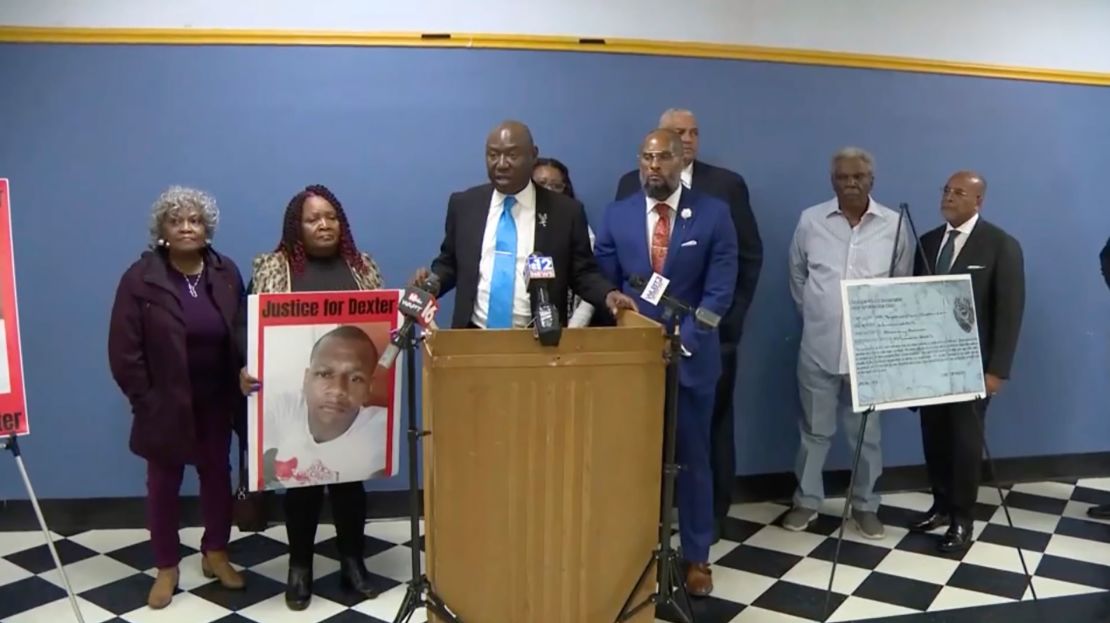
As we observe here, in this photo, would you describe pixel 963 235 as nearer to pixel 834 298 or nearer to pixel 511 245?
pixel 834 298

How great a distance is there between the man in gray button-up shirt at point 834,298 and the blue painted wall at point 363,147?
0.31 metres

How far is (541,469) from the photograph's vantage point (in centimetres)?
252

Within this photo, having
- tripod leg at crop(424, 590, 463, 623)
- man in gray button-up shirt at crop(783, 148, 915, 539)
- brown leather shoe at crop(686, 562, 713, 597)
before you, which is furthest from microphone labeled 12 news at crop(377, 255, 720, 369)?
man in gray button-up shirt at crop(783, 148, 915, 539)

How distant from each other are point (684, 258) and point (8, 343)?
82.5 inches

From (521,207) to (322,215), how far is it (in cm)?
66

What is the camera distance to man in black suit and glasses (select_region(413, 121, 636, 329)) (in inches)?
117

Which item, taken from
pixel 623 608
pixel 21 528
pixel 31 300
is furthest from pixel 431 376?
pixel 21 528

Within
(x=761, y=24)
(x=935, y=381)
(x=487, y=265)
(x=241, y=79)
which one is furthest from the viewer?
(x=761, y=24)

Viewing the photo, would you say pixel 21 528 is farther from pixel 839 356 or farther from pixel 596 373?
pixel 839 356

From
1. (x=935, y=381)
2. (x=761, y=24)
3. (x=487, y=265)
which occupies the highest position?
(x=761, y=24)

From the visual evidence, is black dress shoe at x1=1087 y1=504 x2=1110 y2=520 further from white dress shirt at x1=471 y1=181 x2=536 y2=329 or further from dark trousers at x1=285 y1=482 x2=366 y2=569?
dark trousers at x1=285 y1=482 x2=366 y2=569

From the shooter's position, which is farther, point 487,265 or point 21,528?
point 21,528

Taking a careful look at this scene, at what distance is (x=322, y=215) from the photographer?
10.1 ft

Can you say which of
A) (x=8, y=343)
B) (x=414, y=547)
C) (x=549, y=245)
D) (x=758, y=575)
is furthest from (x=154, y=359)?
(x=758, y=575)
